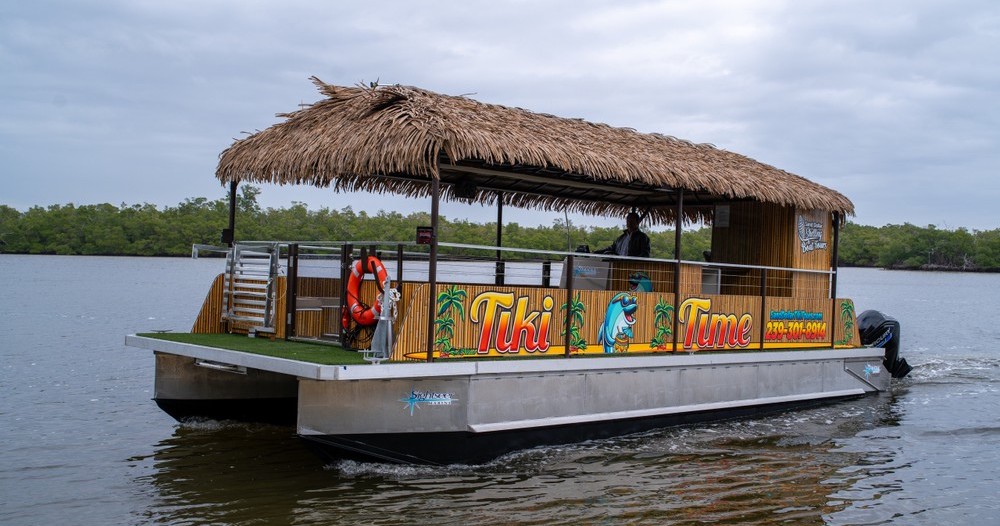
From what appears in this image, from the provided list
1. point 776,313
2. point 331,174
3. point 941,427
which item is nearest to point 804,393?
point 776,313

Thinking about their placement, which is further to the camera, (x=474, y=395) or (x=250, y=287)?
(x=250, y=287)

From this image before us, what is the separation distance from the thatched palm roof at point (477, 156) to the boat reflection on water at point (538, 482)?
292 cm

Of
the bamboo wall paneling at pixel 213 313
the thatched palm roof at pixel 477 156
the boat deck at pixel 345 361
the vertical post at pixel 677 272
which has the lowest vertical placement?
the boat deck at pixel 345 361

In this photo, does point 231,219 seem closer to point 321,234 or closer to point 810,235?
point 810,235

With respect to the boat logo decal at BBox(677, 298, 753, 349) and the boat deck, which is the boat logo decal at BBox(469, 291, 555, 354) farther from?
the boat logo decal at BBox(677, 298, 753, 349)

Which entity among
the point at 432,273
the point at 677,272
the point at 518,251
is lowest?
the point at 432,273

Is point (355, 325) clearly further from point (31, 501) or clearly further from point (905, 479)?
point (905, 479)

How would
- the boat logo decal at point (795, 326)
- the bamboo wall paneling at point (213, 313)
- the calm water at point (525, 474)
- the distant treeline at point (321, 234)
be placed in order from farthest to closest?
the distant treeline at point (321, 234)
the boat logo decal at point (795, 326)
the bamboo wall paneling at point (213, 313)
the calm water at point (525, 474)

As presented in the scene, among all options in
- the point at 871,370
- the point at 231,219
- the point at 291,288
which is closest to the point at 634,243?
the point at 871,370

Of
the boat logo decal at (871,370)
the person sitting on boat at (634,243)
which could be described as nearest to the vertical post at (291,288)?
→ the person sitting on boat at (634,243)

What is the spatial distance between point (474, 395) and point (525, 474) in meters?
1.04

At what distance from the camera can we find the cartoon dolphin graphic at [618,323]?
10525 mm

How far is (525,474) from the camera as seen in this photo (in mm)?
9234

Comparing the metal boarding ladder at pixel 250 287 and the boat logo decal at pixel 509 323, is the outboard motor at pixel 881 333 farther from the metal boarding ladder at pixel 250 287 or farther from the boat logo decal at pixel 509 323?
the metal boarding ladder at pixel 250 287
